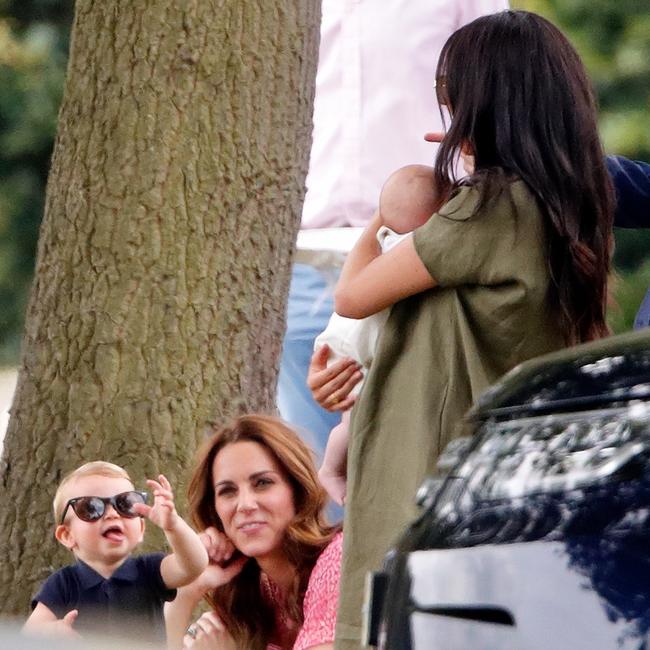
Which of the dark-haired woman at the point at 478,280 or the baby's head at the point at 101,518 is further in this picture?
the baby's head at the point at 101,518

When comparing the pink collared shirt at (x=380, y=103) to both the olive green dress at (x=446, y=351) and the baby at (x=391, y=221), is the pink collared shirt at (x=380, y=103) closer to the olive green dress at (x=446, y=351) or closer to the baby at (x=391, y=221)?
the baby at (x=391, y=221)

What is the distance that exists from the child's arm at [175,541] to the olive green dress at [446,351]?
680mm

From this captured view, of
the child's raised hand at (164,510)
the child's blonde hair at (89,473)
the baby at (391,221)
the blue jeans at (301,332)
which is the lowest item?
the child's raised hand at (164,510)

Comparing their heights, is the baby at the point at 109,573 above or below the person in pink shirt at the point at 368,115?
below

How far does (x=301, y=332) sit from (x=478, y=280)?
1723 mm

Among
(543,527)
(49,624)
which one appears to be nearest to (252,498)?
(49,624)

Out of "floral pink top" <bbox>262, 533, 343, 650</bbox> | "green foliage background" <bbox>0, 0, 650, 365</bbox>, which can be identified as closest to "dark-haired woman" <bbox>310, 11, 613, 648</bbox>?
"floral pink top" <bbox>262, 533, 343, 650</bbox>

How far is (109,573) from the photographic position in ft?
15.8

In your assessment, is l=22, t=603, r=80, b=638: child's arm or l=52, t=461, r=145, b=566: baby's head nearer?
l=22, t=603, r=80, b=638: child's arm

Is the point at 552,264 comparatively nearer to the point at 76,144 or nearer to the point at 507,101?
the point at 507,101

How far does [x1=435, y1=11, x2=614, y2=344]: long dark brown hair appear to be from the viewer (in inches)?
156

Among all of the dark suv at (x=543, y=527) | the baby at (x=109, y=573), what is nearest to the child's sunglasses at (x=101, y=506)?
the baby at (x=109, y=573)

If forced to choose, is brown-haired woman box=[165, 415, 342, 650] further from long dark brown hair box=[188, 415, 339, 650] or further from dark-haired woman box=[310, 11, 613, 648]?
dark-haired woman box=[310, 11, 613, 648]

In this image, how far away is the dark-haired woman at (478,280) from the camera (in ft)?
12.8
